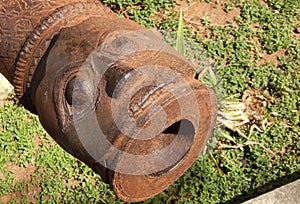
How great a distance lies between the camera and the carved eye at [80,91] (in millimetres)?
1361

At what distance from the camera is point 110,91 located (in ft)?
4.31

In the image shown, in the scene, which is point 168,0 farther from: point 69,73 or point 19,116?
point 69,73

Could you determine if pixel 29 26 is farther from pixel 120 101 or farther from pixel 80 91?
pixel 120 101

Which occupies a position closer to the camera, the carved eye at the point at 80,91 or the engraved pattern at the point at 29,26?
the carved eye at the point at 80,91

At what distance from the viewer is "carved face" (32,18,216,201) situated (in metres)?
1.28

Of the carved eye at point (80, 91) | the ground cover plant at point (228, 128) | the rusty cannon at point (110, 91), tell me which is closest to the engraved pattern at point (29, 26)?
the rusty cannon at point (110, 91)

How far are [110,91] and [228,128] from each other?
2430mm

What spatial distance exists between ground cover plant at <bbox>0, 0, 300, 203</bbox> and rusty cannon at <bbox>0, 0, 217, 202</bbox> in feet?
5.80

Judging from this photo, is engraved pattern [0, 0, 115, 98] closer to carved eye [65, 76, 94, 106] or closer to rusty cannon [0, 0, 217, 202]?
rusty cannon [0, 0, 217, 202]

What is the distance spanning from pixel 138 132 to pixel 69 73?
280 mm

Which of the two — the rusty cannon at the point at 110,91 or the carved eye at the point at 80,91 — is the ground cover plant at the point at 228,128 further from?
the carved eye at the point at 80,91

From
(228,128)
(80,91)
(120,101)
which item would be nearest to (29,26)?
(80,91)

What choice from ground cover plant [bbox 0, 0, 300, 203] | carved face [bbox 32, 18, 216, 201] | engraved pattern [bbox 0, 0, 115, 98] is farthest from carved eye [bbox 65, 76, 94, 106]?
ground cover plant [bbox 0, 0, 300, 203]

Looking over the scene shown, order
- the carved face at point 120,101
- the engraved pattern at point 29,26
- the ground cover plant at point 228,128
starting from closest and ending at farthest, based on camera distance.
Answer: the carved face at point 120,101 → the engraved pattern at point 29,26 → the ground cover plant at point 228,128
